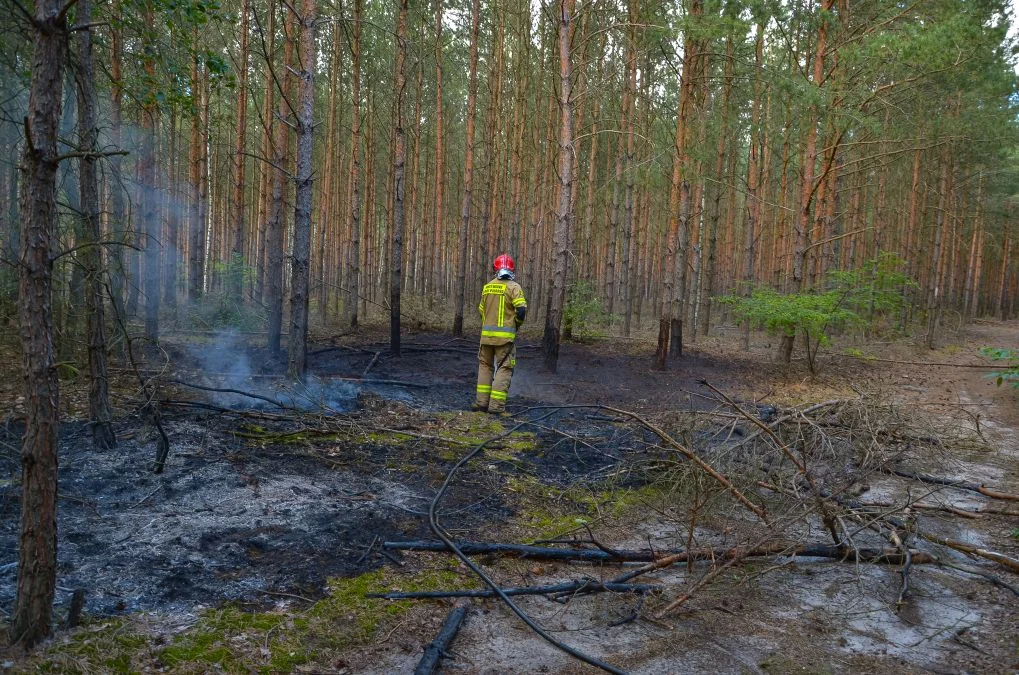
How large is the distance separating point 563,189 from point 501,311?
4204 millimetres

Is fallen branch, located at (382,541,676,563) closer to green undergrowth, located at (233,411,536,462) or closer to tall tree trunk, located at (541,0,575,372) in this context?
green undergrowth, located at (233,411,536,462)

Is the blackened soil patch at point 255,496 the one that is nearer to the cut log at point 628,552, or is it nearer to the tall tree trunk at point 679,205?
the cut log at point 628,552

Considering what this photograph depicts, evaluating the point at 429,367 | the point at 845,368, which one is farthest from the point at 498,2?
the point at 845,368

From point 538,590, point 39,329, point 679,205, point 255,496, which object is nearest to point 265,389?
point 255,496

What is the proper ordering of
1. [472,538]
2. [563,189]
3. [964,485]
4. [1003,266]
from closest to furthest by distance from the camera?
[472,538], [964,485], [563,189], [1003,266]

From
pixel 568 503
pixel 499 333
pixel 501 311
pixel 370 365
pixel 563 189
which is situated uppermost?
pixel 563 189

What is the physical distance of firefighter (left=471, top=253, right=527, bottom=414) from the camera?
8312 millimetres

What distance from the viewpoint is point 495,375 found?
338 inches

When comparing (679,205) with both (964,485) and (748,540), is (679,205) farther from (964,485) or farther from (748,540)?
(748,540)

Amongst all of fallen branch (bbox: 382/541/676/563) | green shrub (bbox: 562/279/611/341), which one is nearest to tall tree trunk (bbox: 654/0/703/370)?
green shrub (bbox: 562/279/611/341)

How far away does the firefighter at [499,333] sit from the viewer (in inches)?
327

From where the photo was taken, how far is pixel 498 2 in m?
19.0

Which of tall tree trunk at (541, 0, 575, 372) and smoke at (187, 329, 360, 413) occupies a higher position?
tall tree trunk at (541, 0, 575, 372)

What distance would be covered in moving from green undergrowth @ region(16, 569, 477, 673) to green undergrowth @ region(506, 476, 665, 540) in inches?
65.5
